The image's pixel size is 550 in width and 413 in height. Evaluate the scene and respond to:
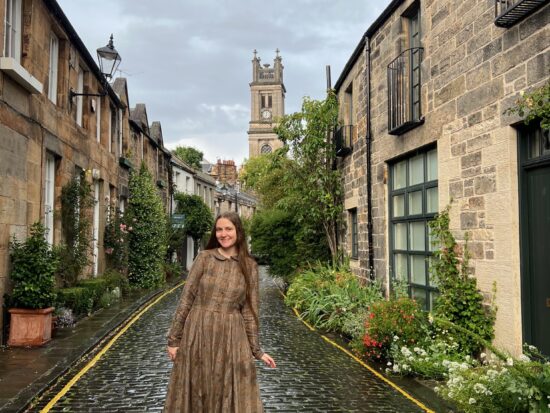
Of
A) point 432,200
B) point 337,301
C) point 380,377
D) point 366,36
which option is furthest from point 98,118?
point 380,377

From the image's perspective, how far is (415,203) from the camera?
8.92 m

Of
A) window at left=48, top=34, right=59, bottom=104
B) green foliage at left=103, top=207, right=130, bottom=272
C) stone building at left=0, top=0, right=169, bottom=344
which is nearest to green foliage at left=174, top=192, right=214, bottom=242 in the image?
green foliage at left=103, top=207, right=130, bottom=272

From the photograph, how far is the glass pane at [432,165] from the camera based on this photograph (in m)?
8.19

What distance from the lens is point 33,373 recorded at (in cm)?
650

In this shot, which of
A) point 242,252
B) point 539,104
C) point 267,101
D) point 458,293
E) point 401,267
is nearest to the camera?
point 242,252

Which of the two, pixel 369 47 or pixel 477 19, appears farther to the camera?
pixel 369 47

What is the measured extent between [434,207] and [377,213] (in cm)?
252

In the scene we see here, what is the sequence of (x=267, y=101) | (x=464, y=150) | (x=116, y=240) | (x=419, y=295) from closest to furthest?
(x=464, y=150) → (x=419, y=295) → (x=116, y=240) → (x=267, y=101)

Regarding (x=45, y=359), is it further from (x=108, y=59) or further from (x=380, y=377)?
(x=108, y=59)

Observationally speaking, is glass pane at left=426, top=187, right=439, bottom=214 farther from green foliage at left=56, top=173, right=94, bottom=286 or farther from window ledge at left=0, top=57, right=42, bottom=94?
green foliage at left=56, top=173, right=94, bottom=286

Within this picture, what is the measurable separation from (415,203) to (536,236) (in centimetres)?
325

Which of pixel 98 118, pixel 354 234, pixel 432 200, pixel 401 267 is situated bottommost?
pixel 401 267

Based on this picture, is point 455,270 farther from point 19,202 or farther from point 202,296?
A: point 19,202

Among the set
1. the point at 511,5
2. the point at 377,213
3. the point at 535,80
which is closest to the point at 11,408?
the point at 535,80
